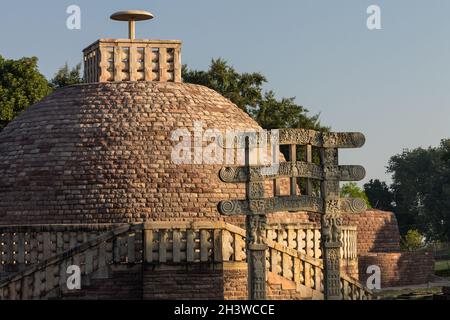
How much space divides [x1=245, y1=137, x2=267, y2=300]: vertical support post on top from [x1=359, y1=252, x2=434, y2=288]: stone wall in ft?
46.1

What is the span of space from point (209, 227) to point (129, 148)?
5808 mm

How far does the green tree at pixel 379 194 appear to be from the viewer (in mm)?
74825

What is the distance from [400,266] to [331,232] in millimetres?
14746

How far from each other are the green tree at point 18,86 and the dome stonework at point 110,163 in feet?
41.8

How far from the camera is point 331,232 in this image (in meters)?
22.0

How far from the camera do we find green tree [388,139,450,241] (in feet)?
224

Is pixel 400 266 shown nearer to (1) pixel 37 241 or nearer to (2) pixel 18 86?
(1) pixel 37 241

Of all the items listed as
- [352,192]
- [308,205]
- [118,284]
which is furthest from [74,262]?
[352,192]

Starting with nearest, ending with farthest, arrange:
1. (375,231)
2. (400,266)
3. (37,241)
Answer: (37,241) < (400,266) < (375,231)

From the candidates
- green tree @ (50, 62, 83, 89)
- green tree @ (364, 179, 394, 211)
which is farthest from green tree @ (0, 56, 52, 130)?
green tree @ (364, 179, 394, 211)

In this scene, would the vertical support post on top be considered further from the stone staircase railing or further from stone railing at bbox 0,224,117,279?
stone railing at bbox 0,224,117,279

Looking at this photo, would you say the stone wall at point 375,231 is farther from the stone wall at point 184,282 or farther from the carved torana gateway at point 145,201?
the stone wall at point 184,282
